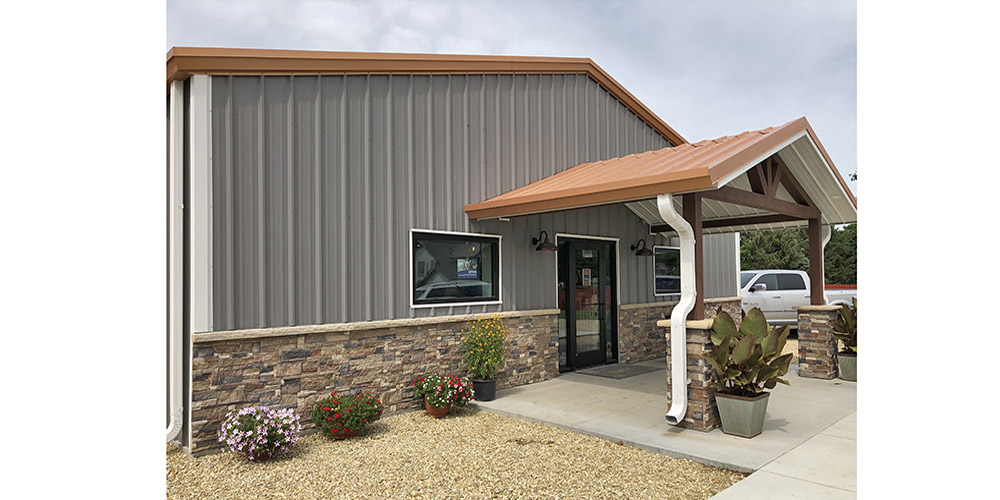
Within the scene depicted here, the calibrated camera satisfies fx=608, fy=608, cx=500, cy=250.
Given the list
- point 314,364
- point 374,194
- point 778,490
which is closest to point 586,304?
point 374,194

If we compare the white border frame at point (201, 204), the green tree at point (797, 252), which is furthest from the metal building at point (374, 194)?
the green tree at point (797, 252)

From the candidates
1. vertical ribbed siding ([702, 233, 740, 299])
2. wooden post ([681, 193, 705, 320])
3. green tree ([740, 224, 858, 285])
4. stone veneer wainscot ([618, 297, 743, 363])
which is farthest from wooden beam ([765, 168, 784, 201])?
green tree ([740, 224, 858, 285])

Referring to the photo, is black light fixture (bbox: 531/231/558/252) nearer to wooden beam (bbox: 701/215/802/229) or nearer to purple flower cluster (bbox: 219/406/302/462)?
wooden beam (bbox: 701/215/802/229)

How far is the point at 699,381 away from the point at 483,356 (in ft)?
9.17

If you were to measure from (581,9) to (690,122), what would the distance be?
14755mm

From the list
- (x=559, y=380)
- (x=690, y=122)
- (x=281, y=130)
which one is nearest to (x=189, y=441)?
(x=281, y=130)

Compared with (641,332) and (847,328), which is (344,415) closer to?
(641,332)

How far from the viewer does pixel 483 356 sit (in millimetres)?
7887

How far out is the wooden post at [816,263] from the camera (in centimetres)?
908

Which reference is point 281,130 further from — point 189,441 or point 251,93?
point 189,441

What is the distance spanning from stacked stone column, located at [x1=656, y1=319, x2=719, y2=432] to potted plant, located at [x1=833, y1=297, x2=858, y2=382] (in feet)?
12.3

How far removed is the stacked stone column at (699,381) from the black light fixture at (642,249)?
450cm

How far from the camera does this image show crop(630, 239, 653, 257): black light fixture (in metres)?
10.8

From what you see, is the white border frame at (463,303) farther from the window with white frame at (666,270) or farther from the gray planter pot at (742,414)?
the window with white frame at (666,270)
